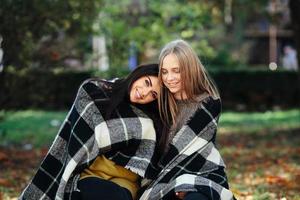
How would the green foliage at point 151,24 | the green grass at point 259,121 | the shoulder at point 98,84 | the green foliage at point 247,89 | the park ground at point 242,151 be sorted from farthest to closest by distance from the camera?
the green foliage at point 247,89 < the green foliage at point 151,24 < the green grass at point 259,121 < the park ground at point 242,151 < the shoulder at point 98,84

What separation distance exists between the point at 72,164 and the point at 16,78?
→ 5143 millimetres

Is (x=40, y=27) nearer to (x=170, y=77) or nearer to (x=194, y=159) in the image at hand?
(x=170, y=77)

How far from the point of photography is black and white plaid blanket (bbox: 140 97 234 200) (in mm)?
4188

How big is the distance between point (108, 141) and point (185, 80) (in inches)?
24.5

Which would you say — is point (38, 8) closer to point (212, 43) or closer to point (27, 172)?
point (27, 172)

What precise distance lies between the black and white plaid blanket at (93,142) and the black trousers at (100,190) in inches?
4.3

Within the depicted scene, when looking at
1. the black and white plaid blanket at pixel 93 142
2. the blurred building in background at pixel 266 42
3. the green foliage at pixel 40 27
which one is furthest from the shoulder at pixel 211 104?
the blurred building in background at pixel 266 42

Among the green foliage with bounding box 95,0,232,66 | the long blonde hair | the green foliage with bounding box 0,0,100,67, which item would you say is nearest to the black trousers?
Result: the long blonde hair

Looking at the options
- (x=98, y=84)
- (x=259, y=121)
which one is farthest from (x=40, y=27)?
(x=259, y=121)

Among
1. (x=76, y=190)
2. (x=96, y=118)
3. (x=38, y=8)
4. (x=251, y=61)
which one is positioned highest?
(x=38, y=8)

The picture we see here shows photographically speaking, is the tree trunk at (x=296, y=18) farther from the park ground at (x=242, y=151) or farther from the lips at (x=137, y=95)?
the lips at (x=137, y=95)

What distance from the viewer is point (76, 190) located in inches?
166

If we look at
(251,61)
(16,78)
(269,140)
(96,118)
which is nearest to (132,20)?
(269,140)

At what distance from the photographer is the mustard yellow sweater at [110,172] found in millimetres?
4258
